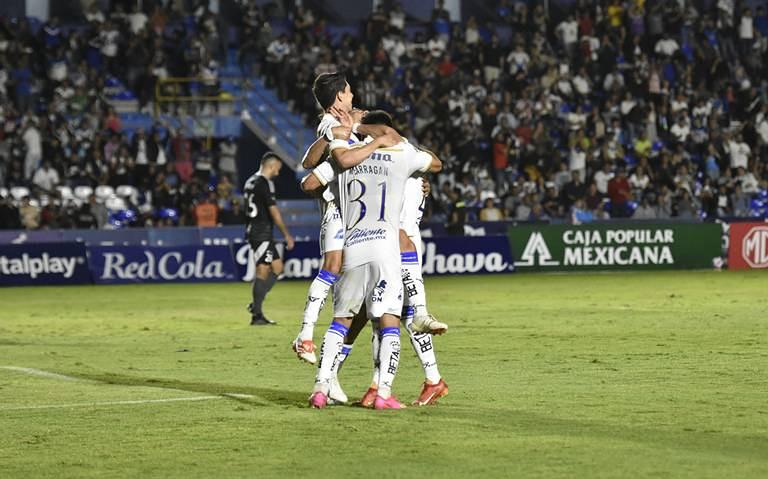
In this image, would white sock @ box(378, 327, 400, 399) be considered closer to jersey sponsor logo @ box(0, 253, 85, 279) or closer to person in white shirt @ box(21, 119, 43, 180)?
jersey sponsor logo @ box(0, 253, 85, 279)

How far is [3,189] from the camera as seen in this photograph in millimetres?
35125

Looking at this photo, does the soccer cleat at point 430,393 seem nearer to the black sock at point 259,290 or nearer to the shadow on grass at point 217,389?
the shadow on grass at point 217,389

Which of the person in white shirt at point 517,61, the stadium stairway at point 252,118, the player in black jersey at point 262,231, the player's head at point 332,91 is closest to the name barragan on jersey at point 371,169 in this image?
the player's head at point 332,91

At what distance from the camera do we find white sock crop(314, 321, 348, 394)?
36.1 feet

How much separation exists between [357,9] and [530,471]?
36.9 metres

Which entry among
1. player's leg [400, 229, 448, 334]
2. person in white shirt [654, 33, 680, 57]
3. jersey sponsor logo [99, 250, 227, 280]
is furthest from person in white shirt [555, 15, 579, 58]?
player's leg [400, 229, 448, 334]

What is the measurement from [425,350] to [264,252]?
9.26 meters

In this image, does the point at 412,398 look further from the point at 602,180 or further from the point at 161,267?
the point at 602,180

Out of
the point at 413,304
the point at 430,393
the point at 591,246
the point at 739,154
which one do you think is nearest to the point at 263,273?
the point at 413,304

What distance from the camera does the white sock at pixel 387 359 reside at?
10906mm

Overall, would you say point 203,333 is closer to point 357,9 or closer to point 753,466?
point 753,466

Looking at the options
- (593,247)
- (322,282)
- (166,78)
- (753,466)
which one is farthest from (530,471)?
(166,78)

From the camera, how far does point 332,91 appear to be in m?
11.0

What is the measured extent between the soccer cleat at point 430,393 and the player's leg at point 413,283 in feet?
1.42
